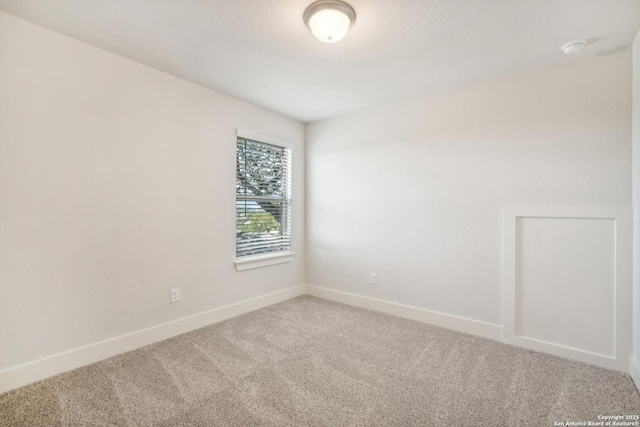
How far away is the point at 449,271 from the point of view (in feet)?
9.05

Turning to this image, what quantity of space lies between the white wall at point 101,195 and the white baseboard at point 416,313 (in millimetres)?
1213

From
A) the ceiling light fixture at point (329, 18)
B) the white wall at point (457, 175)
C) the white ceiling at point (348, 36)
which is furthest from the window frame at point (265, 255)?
the ceiling light fixture at point (329, 18)

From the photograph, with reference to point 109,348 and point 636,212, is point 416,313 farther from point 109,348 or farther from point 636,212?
point 109,348

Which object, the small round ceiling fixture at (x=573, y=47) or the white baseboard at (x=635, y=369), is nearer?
the white baseboard at (x=635, y=369)

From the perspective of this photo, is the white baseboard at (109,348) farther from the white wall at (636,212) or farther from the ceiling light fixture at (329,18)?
the white wall at (636,212)

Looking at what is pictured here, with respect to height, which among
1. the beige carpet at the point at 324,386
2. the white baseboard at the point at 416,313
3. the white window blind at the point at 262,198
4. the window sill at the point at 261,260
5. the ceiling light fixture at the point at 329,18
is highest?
the ceiling light fixture at the point at 329,18

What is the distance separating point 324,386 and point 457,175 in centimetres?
210

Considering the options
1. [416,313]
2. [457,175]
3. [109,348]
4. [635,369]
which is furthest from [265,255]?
[635,369]

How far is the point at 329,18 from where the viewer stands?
166 centimetres

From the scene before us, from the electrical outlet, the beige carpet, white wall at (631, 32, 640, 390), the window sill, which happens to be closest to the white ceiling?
white wall at (631, 32, 640, 390)

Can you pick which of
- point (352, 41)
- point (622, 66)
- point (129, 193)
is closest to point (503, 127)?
point (622, 66)

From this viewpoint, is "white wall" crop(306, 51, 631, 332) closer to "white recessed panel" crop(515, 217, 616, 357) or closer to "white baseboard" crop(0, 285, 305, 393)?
"white recessed panel" crop(515, 217, 616, 357)

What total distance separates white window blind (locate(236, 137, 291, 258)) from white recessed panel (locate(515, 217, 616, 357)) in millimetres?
2417

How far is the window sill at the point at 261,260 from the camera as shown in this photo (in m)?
3.06
